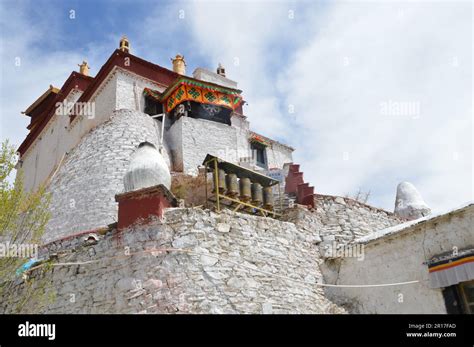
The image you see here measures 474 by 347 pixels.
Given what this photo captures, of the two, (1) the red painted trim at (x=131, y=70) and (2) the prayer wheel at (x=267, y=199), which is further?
(1) the red painted trim at (x=131, y=70)

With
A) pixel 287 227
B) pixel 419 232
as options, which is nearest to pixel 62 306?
pixel 287 227

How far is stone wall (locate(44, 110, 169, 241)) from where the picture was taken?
15.0m

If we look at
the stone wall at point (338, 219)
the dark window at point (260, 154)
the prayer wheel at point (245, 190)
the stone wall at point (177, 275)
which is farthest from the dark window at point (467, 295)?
the dark window at point (260, 154)

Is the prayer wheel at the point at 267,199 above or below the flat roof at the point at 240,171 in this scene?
below

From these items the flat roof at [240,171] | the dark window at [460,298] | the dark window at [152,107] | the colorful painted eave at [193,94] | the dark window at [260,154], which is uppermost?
the colorful painted eave at [193,94]

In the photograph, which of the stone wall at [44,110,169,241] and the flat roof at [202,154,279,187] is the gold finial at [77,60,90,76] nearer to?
the stone wall at [44,110,169,241]

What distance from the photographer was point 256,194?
40.2 feet

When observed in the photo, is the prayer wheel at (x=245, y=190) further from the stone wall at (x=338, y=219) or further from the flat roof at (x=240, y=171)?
the stone wall at (x=338, y=219)

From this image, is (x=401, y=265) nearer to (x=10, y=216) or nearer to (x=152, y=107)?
(x=10, y=216)

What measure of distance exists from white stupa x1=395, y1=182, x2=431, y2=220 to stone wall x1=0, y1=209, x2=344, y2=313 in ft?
20.5

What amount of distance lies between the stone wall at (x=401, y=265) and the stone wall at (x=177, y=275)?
0.84m

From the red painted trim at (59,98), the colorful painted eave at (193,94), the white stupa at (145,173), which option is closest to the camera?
the white stupa at (145,173)

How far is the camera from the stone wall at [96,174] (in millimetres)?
15039

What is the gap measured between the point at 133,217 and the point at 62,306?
214 centimetres
